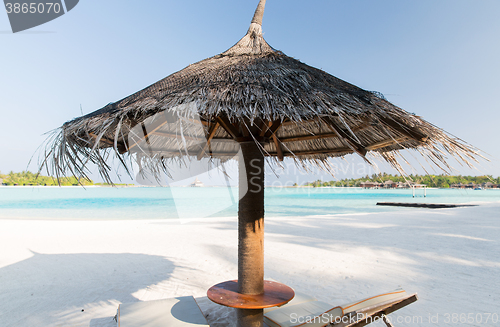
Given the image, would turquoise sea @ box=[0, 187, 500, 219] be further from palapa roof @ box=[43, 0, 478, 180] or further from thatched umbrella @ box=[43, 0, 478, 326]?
palapa roof @ box=[43, 0, 478, 180]

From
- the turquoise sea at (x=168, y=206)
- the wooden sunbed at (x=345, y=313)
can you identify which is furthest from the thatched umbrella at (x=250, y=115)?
the turquoise sea at (x=168, y=206)

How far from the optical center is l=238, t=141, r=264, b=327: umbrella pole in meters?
2.27

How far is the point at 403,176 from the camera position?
242 cm

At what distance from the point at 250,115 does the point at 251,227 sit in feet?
3.35

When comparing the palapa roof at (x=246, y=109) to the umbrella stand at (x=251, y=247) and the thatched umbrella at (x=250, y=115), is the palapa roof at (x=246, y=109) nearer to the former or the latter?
the thatched umbrella at (x=250, y=115)

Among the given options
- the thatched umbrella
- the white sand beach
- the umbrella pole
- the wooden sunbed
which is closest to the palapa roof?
the thatched umbrella

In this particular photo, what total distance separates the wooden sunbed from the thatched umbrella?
262 millimetres

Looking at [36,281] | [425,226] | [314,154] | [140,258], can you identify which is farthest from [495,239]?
[36,281]

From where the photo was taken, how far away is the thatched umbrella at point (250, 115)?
1.77m

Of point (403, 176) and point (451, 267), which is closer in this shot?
point (403, 176)

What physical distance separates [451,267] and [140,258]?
19.5 ft

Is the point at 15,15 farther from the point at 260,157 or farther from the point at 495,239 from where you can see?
the point at 495,239

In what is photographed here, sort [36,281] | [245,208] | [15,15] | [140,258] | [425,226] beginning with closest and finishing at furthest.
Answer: [245,208] < [15,15] < [36,281] < [140,258] < [425,226]

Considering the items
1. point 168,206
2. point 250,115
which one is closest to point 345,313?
point 250,115
